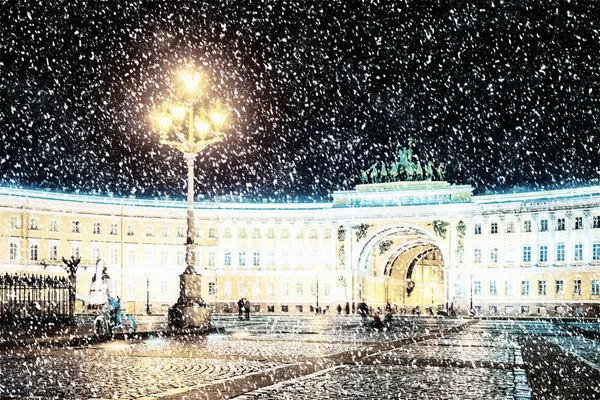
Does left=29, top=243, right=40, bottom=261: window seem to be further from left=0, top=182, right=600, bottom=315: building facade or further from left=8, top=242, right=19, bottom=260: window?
left=8, top=242, right=19, bottom=260: window

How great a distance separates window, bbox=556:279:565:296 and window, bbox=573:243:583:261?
251cm

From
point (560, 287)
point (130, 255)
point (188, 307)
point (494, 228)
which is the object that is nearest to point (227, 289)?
point (130, 255)

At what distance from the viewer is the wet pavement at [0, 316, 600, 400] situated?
11.5 m

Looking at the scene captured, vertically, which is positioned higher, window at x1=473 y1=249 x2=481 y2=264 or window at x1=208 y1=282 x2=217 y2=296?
window at x1=473 y1=249 x2=481 y2=264

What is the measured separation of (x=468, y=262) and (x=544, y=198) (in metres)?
9.54

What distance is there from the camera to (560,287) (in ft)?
234

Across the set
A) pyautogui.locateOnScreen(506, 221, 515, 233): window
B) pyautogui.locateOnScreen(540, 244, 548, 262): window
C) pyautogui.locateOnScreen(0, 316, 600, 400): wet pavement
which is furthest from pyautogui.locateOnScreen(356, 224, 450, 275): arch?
pyautogui.locateOnScreen(0, 316, 600, 400): wet pavement

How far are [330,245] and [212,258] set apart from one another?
12047 millimetres

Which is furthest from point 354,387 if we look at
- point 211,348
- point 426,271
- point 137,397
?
point 426,271

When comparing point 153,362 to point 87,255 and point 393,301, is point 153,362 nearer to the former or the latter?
point 87,255

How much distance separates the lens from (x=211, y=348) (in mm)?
20625

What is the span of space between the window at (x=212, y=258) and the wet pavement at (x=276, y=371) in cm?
6027

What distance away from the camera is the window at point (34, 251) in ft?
234

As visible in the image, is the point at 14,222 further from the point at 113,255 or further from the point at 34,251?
the point at 113,255
